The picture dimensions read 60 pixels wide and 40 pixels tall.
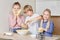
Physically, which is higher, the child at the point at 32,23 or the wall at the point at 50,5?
→ the wall at the point at 50,5

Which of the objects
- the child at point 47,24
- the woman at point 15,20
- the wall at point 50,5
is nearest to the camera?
the child at point 47,24

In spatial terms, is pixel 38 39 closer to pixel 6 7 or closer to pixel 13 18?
pixel 13 18

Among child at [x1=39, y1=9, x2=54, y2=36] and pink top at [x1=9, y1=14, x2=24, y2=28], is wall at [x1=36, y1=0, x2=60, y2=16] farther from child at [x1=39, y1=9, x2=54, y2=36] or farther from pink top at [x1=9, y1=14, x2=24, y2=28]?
child at [x1=39, y1=9, x2=54, y2=36]

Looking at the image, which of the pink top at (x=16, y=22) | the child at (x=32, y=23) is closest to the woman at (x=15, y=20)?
the pink top at (x=16, y=22)

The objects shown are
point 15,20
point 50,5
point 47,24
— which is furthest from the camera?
point 50,5

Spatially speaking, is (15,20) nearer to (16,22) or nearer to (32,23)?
(16,22)

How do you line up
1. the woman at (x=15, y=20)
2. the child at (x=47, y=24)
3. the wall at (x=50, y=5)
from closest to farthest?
the child at (x=47, y=24), the woman at (x=15, y=20), the wall at (x=50, y=5)

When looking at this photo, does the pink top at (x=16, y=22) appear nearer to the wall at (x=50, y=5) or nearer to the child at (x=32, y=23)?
the child at (x=32, y=23)

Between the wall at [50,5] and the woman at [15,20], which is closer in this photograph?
the woman at [15,20]

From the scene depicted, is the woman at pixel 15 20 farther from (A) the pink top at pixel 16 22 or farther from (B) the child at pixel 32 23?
(B) the child at pixel 32 23

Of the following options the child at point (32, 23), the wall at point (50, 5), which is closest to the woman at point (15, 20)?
the child at point (32, 23)

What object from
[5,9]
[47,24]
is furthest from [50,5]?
[5,9]

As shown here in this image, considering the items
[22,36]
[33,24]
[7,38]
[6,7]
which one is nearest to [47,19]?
[33,24]

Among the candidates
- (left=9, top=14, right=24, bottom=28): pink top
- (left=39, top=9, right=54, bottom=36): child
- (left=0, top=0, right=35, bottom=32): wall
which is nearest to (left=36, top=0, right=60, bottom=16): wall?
(left=0, top=0, right=35, bottom=32): wall
